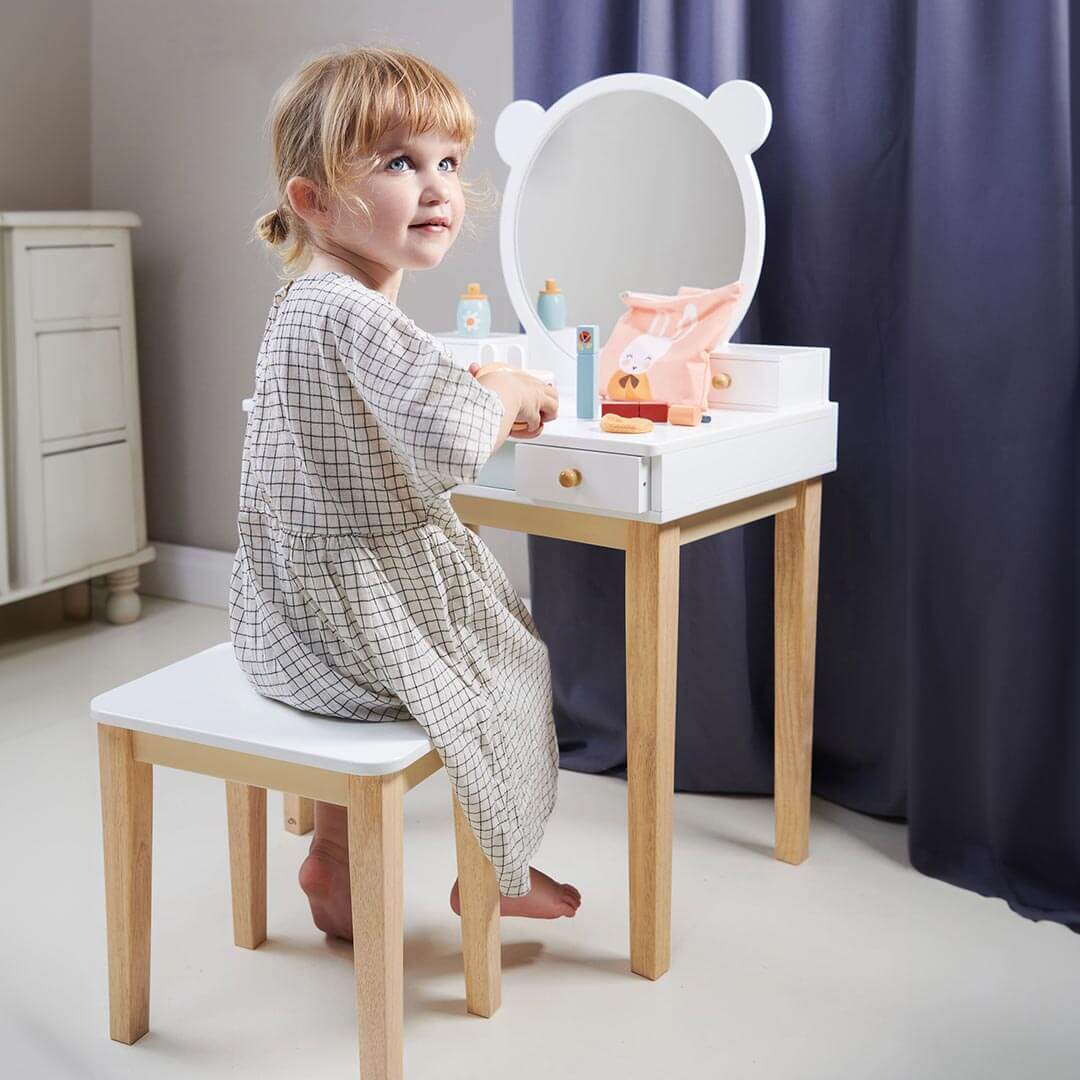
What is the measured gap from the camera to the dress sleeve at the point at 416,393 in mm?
1313

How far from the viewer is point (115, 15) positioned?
3053mm

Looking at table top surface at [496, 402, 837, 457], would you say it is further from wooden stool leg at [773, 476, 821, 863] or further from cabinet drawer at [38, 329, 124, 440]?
cabinet drawer at [38, 329, 124, 440]

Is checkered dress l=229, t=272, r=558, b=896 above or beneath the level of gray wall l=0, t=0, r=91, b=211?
beneath

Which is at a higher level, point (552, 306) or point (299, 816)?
point (552, 306)

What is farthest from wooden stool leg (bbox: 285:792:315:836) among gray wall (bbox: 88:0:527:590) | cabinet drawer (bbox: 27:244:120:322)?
cabinet drawer (bbox: 27:244:120:322)

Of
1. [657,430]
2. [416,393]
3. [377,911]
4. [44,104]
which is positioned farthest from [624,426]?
[44,104]

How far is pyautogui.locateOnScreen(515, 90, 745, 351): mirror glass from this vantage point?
1.91 m

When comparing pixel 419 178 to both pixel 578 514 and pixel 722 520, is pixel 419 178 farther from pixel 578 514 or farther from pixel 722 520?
pixel 722 520

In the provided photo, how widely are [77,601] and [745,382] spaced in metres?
1.87

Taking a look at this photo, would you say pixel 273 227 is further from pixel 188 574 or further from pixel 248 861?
pixel 188 574

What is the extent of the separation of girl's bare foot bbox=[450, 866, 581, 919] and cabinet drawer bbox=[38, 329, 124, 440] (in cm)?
154

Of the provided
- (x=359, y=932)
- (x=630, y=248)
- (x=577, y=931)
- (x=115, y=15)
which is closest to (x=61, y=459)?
(x=115, y=15)

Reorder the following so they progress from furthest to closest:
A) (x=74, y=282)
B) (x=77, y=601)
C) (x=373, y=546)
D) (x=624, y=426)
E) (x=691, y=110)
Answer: (x=77, y=601), (x=74, y=282), (x=691, y=110), (x=624, y=426), (x=373, y=546)

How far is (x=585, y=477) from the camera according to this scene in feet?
5.25
